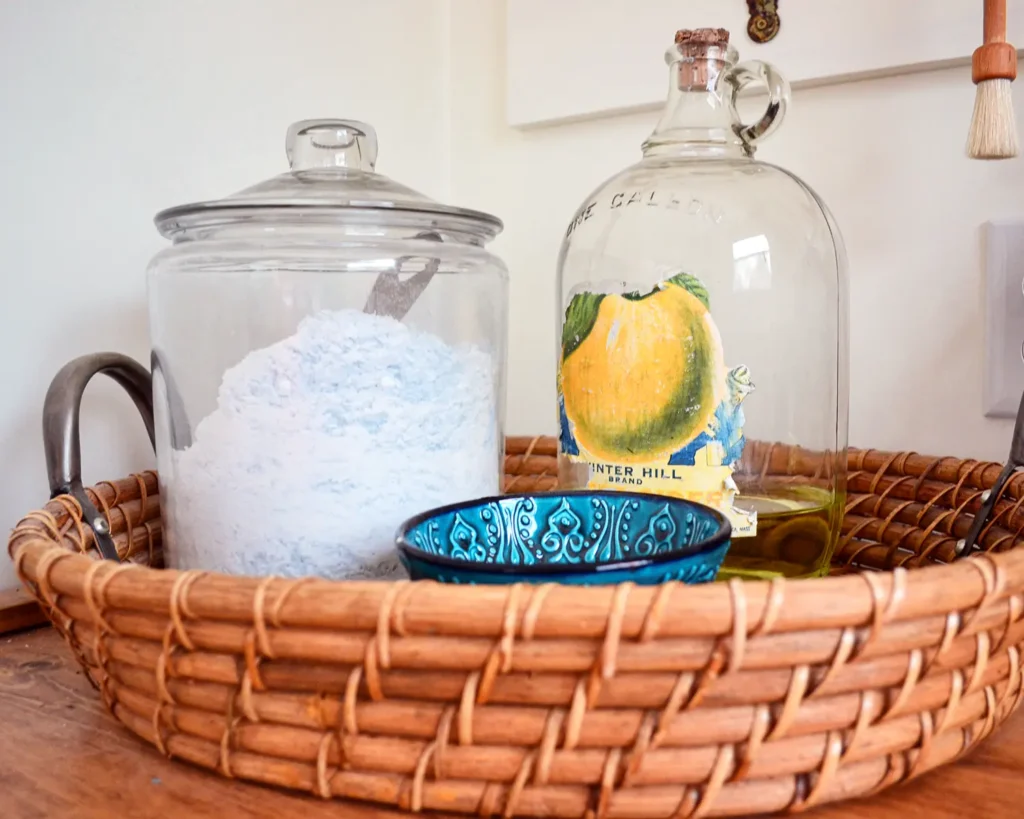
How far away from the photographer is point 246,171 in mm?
718

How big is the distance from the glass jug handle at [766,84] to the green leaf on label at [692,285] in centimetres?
11

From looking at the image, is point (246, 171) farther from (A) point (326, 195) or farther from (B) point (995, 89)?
(B) point (995, 89)

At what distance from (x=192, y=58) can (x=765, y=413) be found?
462 mm

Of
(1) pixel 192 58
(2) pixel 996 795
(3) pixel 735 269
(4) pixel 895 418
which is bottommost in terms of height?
(2) pixel 996 795

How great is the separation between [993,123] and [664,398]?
0.27 metres

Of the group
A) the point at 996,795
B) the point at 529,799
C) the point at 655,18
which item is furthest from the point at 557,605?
the point at 655,18

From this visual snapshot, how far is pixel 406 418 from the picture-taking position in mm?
473

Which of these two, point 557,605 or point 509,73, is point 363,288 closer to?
point 557,605

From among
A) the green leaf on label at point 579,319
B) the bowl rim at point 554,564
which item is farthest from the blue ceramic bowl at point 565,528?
the green leaf on label at point 579,319

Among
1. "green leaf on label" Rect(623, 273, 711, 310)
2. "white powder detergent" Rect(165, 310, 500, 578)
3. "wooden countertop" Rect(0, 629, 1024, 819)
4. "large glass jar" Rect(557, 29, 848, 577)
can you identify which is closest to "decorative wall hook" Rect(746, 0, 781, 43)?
"large glass jar" Rect(557, 29, 848, 577)

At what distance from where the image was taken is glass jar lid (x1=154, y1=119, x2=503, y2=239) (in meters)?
0.48

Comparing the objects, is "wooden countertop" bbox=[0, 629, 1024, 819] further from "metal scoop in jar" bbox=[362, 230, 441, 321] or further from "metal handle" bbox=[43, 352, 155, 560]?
"metal scoop in jar" bbox=[362, 230, 441, 321]

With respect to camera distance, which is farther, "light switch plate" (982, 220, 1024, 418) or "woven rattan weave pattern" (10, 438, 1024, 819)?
"light switch plate" (982, 220, 1024, 418)

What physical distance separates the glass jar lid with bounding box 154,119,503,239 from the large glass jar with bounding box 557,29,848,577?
0.09 m
